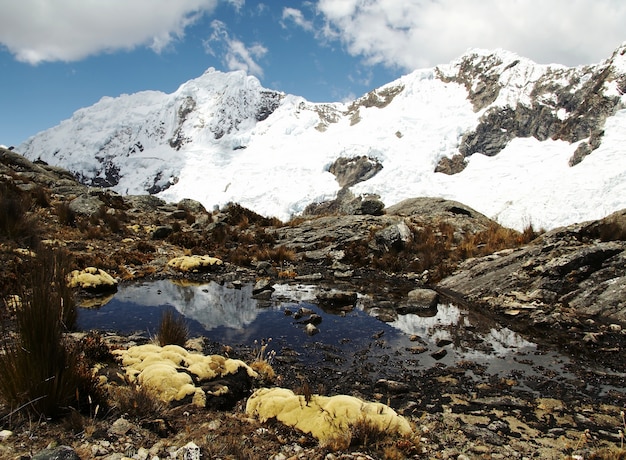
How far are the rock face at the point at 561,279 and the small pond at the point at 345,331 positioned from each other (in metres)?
1.40

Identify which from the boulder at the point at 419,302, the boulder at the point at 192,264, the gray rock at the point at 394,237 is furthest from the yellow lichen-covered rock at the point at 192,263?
the boulder at the point at 419,302

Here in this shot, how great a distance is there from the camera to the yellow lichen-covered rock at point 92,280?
10555 millimetres

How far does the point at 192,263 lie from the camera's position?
1438 cm

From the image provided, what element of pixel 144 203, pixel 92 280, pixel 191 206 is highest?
pixel 191 206

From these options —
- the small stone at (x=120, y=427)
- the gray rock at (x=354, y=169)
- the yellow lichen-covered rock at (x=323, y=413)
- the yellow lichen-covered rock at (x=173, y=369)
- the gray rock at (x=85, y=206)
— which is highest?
the gray rock at (x=354, y=169)

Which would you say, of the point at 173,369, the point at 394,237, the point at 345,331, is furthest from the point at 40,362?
the point at 394,237

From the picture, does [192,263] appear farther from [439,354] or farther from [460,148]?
[460,148]

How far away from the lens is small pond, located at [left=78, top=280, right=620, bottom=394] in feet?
22.8

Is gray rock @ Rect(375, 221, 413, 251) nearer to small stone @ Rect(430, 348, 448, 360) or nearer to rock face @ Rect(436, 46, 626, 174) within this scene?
small stone @ Rect(430, 348, 448, 360)

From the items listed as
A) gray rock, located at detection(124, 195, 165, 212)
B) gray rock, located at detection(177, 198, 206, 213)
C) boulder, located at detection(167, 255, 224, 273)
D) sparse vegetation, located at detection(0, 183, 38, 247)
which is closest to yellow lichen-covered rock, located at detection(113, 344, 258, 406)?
boulder, located at detection(167, 255, 224, 273)

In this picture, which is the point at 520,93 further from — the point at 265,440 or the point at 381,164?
the point at 265,440

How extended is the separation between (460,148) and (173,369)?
137338 millimetres

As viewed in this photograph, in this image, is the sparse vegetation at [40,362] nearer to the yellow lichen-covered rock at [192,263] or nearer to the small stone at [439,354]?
the small stone at [439,354]

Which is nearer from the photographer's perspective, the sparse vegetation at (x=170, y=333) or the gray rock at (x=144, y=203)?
the sparse vegetation at (x=170, y=333)
